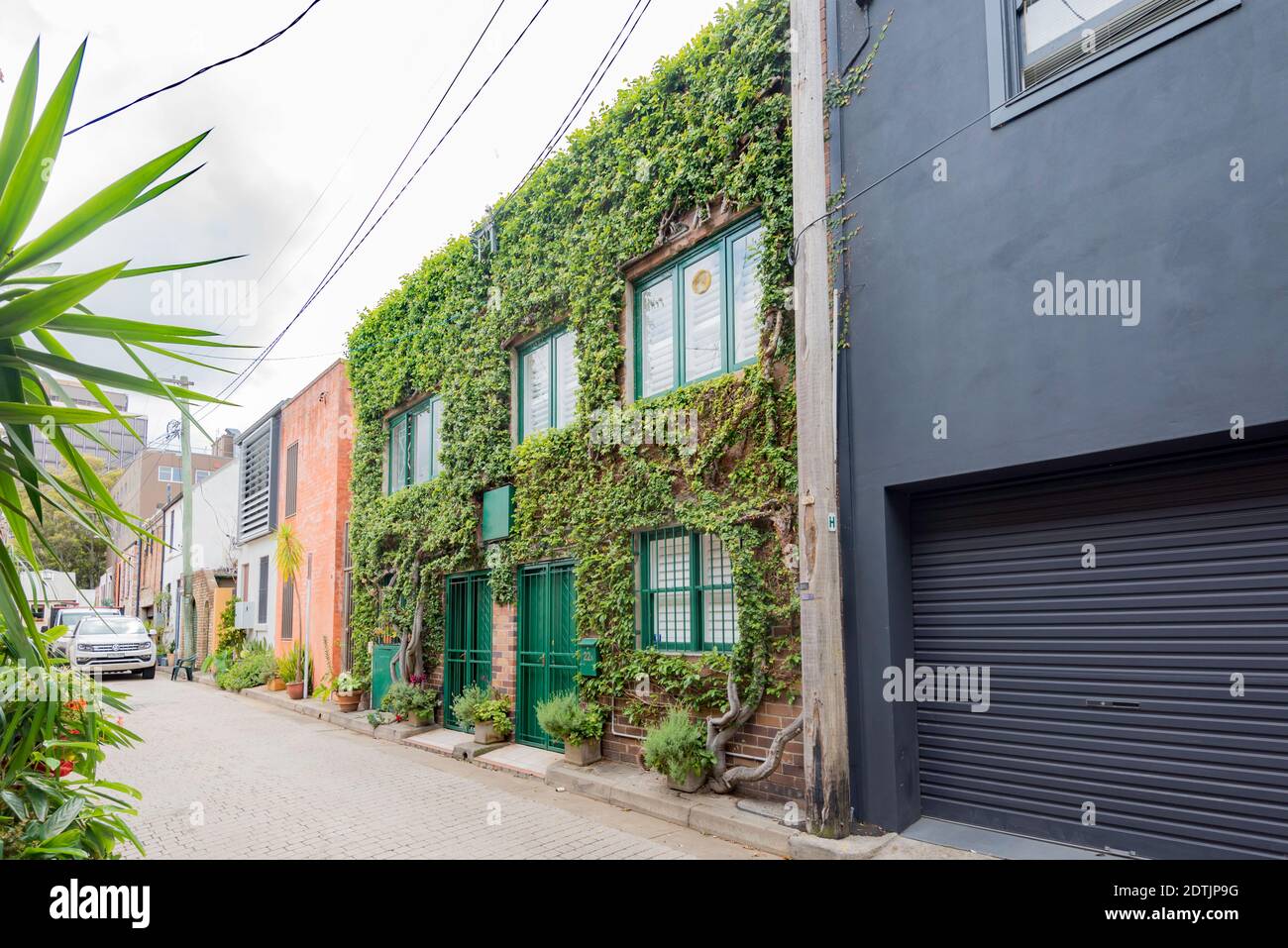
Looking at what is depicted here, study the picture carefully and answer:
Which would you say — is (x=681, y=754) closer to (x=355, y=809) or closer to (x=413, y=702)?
(x=355, y=809)

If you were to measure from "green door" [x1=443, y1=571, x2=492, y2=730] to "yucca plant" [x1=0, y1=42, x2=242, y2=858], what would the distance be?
8728mm

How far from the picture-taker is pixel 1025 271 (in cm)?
593

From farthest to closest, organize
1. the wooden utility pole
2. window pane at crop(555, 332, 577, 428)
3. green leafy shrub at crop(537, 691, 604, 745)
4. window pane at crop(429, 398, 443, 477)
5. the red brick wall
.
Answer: the red brick wall, window pane at crop(429, 398, 443, 477), window pane at crop(555, 332, 577, 428), green leafy shrub at crop(537, 691, 604, 745), the wooden utility pole

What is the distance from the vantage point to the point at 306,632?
17.6m

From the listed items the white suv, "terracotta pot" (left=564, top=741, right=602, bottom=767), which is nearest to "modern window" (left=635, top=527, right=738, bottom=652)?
"terracotta pot" (left=564, top=741, right=602, bottom=767)

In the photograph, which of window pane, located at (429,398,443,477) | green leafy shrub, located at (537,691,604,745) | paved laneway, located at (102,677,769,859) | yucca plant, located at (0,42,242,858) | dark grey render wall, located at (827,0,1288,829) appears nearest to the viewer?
yucca plant, located at (0,42,242,858)

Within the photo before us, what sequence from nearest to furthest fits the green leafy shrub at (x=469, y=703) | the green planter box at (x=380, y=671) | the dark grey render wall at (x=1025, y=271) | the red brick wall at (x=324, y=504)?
the dark grey render wall at (x=1025, y=271)
the green leafy shrub at (x=469, y=703)
the green planter box at (x=380, y=671)
the red brick wall at (x=324, y=504)

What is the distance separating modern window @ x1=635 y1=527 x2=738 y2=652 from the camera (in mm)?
8172

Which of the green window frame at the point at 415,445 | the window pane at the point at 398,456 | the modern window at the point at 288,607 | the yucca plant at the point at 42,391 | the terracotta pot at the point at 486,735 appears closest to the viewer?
the yucca plant at the point at 42,391

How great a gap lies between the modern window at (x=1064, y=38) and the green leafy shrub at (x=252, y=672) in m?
18.8

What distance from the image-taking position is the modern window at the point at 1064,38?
540cm

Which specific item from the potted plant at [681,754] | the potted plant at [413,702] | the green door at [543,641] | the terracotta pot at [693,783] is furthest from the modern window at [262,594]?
the terracotta pot at [693,783]

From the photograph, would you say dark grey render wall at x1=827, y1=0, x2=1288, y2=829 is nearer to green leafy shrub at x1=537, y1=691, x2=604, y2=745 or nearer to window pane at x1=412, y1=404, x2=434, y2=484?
green leafy shrub at x1=537, y1=691, x2=604, y2=745

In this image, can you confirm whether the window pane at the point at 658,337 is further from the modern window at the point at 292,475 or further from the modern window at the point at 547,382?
the modern window at the point at 292,475
